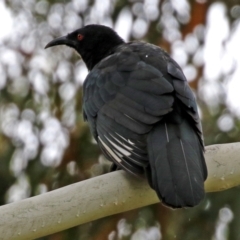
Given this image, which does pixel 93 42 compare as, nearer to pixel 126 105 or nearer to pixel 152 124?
pixel 126 105

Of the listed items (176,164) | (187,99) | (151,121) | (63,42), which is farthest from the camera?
(63,42)

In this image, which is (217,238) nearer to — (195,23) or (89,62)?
(89,62)

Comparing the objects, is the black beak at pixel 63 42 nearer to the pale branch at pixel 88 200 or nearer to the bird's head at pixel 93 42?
the bird's head at pixel 93 42

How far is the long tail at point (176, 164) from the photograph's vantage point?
346cm

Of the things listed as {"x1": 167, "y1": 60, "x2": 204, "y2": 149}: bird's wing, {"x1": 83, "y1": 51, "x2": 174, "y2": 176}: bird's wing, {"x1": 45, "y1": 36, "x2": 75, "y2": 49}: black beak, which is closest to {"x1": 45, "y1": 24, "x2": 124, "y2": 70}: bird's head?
{"x1": 45, "y1": 36, "x2": 75, "y2": 49}: black beak

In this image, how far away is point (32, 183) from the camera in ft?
21.6

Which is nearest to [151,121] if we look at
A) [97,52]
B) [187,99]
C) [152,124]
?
[152,124]

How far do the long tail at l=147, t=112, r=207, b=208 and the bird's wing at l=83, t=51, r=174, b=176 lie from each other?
86 mm

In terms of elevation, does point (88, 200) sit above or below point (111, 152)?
above

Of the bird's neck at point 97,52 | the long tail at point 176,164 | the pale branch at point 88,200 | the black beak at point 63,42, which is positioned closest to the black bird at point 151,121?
the long tail at point 176,164

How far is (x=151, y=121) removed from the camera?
389 centimetres

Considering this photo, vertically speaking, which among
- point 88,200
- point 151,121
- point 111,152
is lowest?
point 111,152

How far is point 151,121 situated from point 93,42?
1905 mm

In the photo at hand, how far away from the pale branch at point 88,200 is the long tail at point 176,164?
134mm
